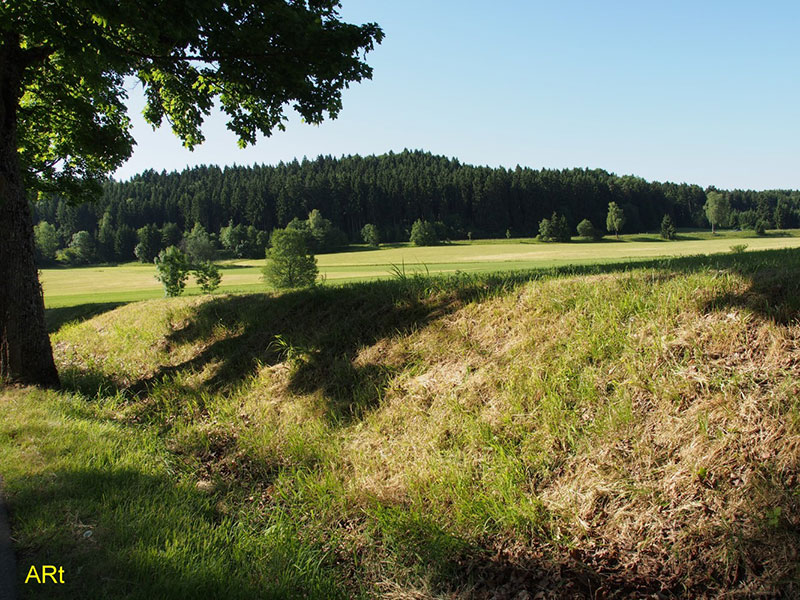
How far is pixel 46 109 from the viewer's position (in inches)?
424

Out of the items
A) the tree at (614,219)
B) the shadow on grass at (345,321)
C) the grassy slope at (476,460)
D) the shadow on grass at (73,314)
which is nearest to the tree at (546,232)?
the tree at (614,219)

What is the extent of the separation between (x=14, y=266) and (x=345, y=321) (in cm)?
574

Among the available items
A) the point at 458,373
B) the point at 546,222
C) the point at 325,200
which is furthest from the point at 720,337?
the point at 325,200

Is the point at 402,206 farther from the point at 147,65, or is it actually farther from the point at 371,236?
the point at 147,65

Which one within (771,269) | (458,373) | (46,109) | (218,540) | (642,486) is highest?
(46,109)

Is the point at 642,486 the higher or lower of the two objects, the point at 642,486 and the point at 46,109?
the lower

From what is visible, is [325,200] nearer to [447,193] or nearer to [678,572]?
[447,193]

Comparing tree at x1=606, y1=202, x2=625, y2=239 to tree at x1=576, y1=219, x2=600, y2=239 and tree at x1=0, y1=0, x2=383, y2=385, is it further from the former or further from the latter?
tree at x1=0, y1=0, x2=383, y2=385

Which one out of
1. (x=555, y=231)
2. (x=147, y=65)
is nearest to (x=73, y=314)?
(x=147, y=65)

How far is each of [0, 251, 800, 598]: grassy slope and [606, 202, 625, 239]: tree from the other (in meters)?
107

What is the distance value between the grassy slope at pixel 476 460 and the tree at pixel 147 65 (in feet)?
7.65

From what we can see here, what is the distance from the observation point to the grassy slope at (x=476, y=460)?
325 cm

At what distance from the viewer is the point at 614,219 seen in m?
104

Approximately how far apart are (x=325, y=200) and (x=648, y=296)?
353 ft
